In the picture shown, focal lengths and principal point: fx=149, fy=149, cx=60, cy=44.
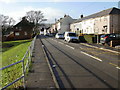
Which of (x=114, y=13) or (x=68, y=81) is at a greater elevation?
(x=114, y=13)

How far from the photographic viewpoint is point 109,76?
7.45 metres

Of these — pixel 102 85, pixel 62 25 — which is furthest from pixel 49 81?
pixel 62 25

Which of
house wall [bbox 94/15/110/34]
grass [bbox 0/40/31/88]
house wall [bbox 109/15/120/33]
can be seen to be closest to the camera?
grass [bbox 0/40/31/88]

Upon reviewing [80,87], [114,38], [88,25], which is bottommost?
[80,87]

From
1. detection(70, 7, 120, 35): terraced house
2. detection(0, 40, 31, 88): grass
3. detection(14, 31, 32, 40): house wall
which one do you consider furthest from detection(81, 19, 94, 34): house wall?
detection(14, 31, 32, 40): house wall

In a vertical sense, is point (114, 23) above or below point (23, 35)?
above

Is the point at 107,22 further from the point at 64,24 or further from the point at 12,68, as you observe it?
the point at 64,24

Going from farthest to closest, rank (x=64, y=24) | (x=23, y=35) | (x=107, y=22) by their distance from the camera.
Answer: (x=64, y=24)
(x=23, y=35)
(x=107, y=22)

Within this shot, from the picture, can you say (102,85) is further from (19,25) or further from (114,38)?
(19,25)

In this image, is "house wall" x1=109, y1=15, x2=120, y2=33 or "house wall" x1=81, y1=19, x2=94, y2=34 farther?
"house wall" x1=81, y1=19, x2=94, y2=34

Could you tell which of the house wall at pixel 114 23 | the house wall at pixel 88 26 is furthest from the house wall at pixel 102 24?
the house wall at pixel 88 26

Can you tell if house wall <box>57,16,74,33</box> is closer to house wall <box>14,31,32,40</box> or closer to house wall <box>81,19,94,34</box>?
house wall <box>14,31,32,40</box>

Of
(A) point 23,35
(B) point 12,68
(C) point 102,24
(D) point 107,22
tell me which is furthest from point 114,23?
(A) point 23,35

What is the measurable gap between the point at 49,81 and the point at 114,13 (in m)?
33.5
